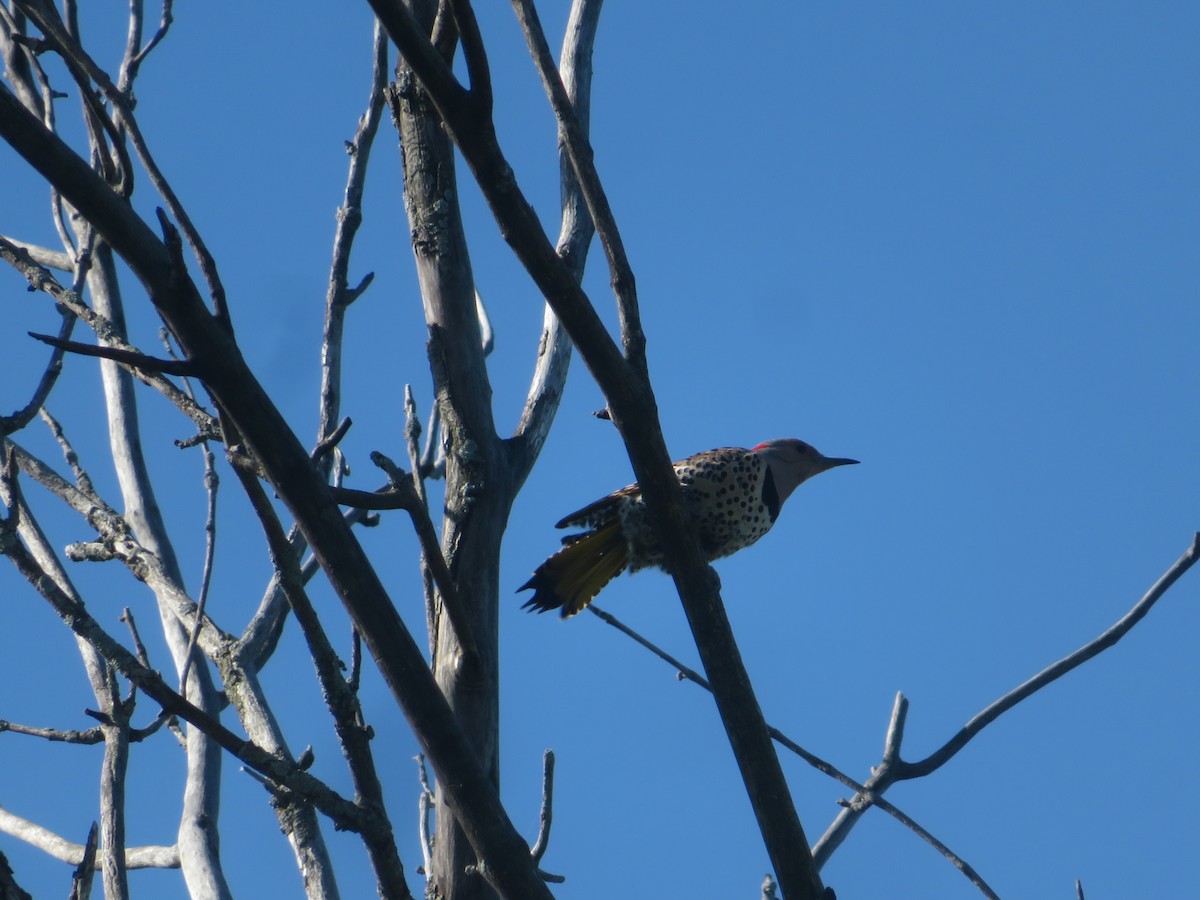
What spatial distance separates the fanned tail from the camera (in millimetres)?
4648

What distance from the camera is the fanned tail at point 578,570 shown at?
15.3 ft

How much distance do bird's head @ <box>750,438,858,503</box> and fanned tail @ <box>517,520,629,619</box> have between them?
1.17 metres

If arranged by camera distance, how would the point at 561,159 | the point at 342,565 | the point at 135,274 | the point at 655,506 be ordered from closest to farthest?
the point at 135,274 → the point at 342,565 → the point at 655,506 → the point at 561,159

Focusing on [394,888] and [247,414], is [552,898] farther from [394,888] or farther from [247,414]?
[247,414]

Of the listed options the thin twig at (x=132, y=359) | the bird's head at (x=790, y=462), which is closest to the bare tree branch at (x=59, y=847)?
the thin twig at (x=132, y=359)

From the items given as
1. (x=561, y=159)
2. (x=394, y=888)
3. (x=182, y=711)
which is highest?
(x=561, y=159)

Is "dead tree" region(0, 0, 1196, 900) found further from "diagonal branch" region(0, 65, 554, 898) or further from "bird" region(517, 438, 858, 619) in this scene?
"bird" region(517, 438, 858, 619)

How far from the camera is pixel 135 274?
183 cm

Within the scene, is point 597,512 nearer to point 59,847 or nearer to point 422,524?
point 59,847

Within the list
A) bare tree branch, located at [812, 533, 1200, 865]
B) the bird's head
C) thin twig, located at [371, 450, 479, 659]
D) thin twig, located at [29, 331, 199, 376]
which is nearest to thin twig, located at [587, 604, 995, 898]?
bare tree branch, located at [812, 533, 1200, 865]

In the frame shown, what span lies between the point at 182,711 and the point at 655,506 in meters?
1.04

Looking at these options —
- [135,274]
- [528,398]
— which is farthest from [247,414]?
[528,398]

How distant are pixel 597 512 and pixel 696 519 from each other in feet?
1.90

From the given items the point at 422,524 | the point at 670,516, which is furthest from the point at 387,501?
the point at 670,516
